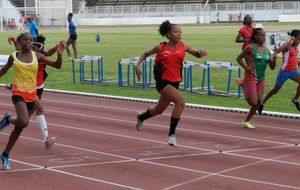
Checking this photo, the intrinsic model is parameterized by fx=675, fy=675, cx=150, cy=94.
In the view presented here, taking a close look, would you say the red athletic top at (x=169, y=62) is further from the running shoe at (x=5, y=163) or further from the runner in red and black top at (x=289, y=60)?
the runner in red and black top at (x=289, y=60)

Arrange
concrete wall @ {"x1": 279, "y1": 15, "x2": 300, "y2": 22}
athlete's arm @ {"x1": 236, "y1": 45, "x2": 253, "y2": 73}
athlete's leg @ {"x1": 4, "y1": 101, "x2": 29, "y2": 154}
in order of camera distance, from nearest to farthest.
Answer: athlete's leg @ {"x1": 4, "y1": 101, "x2": 29, "y2": 154}
athlete's arm @ {"x1": 236, "y1": 45, "x2": 253, "y2": 73}
concrete wall @ {"x1": 279, "y1": 15, "x2": 300, "y2": 22}

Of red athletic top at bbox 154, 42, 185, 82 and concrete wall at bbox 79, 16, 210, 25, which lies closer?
red athletic top at bbox 154, 42, 185, 82

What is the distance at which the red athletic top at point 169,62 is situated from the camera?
986 cm

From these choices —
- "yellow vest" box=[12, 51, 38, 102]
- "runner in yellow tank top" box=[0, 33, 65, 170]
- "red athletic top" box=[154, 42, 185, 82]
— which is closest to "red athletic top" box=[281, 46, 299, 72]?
"red athletic top" box=[154, 42, 185, 82]

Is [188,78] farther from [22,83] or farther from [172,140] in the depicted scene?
[22,83]

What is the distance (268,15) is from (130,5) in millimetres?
17733

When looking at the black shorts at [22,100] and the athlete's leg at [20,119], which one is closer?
the athlete's leg at [20,119]

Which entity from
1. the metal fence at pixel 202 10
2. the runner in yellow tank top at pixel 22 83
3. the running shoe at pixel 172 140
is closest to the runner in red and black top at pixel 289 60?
the running shoe at pixel 172 140

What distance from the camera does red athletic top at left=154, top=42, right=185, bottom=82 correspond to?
9.86m

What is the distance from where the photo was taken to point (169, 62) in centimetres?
985

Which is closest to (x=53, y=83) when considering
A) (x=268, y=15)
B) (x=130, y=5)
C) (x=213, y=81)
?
(x=213, y=81)

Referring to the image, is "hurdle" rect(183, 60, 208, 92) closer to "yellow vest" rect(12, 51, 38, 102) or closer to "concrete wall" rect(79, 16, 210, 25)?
"yellow vest" rect(12, 51, 38, 102)

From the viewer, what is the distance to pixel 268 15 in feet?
249

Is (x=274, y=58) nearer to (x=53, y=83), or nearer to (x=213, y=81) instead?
(x=213, y=81)
